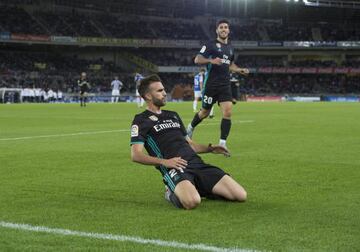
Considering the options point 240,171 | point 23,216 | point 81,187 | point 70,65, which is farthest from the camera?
point 70,65

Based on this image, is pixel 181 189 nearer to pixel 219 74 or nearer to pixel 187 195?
pixel 187 195

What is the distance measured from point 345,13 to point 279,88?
14042 millimetres

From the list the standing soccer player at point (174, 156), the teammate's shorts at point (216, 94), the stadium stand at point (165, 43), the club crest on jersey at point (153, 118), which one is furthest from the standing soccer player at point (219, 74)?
the stadium stand at point (165, 43)

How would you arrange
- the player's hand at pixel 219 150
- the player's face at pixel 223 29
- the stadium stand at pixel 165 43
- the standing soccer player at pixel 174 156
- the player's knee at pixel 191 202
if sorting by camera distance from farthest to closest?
1. the stadium stand at pixel 165 43
2. the player's face at pixel 223 29
3. the player's hand at pixel 219 150
4. the standing soccer player at pixel 174 156
5. the player's knee at pixel 191 202

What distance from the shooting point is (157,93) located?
6.66 meters

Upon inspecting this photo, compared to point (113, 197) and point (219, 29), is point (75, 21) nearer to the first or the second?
point (219, 29)

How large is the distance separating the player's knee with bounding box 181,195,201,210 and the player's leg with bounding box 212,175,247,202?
44 cm

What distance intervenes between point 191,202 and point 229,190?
56cm

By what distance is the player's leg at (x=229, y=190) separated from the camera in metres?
6.30

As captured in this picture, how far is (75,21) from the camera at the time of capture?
244 ft

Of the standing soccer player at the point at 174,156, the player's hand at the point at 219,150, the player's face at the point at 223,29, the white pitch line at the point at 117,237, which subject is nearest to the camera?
the white pitch line at the point at 117,237

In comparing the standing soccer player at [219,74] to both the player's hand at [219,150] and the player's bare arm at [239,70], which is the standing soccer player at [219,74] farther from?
the player's hand at [219,150]

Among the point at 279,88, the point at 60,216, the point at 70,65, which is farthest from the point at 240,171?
the point at 279,88

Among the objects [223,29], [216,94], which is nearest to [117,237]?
[223,29]
